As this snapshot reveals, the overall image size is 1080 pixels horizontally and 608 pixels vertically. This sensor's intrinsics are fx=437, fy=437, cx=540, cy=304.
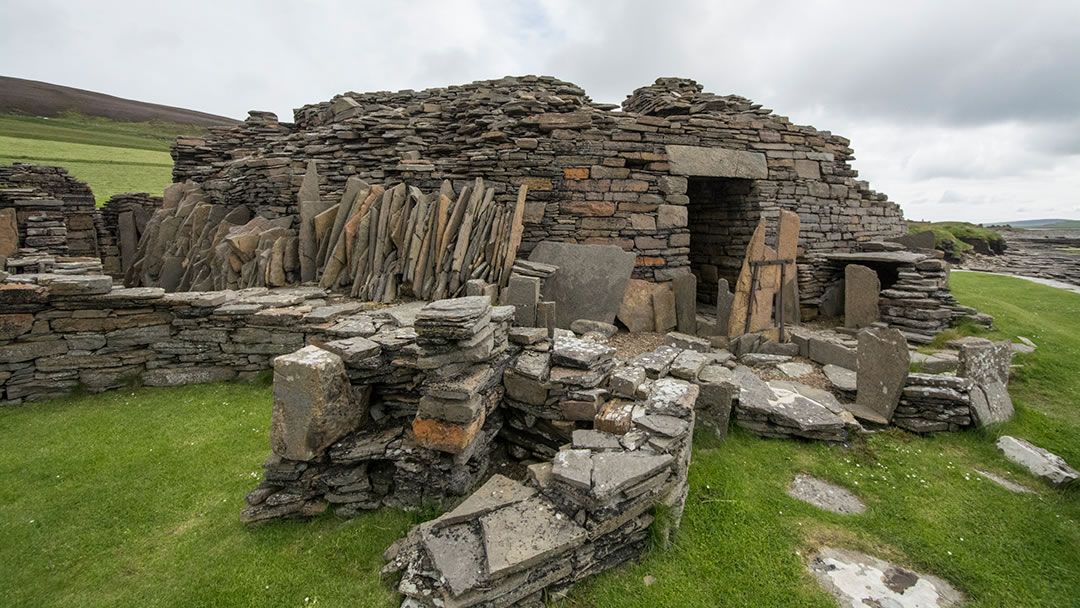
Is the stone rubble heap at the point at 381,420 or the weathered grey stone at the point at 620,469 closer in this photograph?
the weathered grey stone at the point at 620,469

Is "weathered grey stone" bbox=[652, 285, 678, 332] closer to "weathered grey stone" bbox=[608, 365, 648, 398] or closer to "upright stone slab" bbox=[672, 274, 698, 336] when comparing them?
"upright stone slab" bbox=[672, 274, 698, 336]

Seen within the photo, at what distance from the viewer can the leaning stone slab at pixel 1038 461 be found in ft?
13.6

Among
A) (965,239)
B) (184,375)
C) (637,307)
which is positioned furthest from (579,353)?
(965,239)

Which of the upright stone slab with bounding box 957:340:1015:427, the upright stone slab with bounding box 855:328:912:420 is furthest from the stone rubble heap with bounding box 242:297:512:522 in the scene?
the upright stone slab with bounding box 957:340:1015:427

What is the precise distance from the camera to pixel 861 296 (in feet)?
27.5

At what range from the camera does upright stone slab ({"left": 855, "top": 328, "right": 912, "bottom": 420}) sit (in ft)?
16.8

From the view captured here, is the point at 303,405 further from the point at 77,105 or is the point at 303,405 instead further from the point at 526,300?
the point at 77,105

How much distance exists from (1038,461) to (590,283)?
5.66 meters

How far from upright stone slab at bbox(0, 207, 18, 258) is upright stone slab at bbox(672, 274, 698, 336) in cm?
1623

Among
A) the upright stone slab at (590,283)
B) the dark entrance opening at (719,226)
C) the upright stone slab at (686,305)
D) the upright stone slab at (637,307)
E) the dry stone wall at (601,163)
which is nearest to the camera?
the upright stone slab at (590,283)

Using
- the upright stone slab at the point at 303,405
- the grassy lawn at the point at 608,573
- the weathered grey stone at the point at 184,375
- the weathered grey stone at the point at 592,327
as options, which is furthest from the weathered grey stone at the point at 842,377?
the weathered grey stone at the point at 184,375

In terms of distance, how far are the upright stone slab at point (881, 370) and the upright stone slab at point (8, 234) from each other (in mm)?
18284

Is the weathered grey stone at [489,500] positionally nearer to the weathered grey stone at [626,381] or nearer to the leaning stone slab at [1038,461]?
the weathered grey stone at [626,381]

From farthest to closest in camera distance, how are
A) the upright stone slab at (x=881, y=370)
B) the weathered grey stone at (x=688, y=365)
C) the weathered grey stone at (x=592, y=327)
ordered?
the weathered grey stone at (x=592, y=327) → the weathered grey stone at (x=688, y=365) → the upright stone slab at (x=881, y=370)
